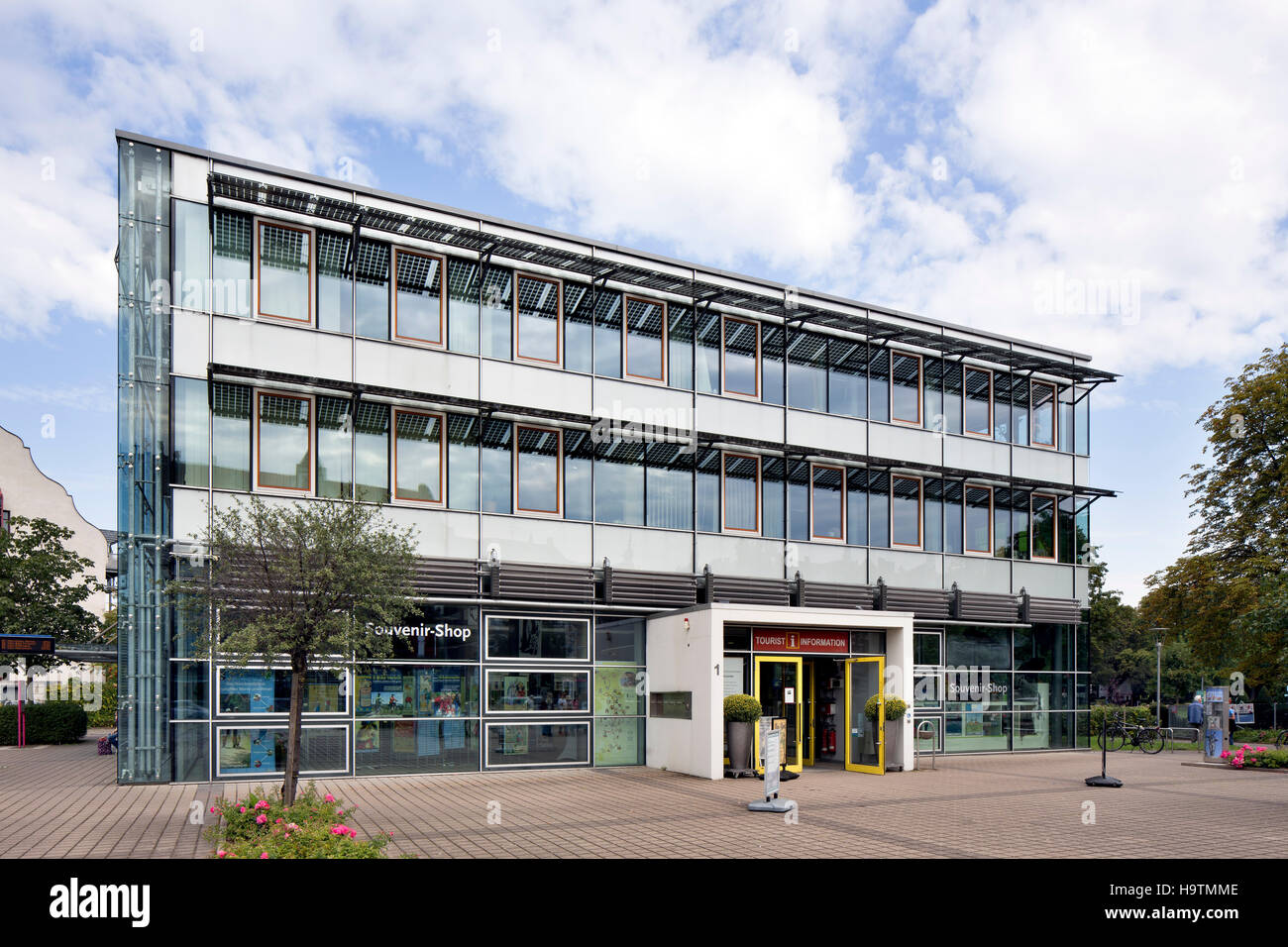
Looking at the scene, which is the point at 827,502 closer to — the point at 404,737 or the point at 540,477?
the point at 540,477

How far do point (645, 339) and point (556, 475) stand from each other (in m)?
3.80

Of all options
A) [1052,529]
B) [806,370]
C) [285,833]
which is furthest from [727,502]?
[285,833]

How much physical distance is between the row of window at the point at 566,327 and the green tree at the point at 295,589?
6452 millimetres

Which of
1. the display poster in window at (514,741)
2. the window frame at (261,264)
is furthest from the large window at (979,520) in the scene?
the window frame at (261,264)

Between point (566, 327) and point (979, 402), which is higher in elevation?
point (566, 327)

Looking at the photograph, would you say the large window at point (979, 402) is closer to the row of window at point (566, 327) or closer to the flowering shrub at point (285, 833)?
the row of window at point (566, 327)

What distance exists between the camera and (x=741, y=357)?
81.5 feet

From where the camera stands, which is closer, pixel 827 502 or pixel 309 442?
pixel 309 442

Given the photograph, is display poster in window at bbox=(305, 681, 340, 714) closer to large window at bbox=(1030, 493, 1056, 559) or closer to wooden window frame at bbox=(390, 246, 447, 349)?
wooden window frame at bbox=(390, 246, 447, 349)

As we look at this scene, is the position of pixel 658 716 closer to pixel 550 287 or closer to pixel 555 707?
pixel 555 707

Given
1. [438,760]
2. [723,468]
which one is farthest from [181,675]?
[723,468]

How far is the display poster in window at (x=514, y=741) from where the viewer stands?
20797 mm

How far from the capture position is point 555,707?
70.5 ft
